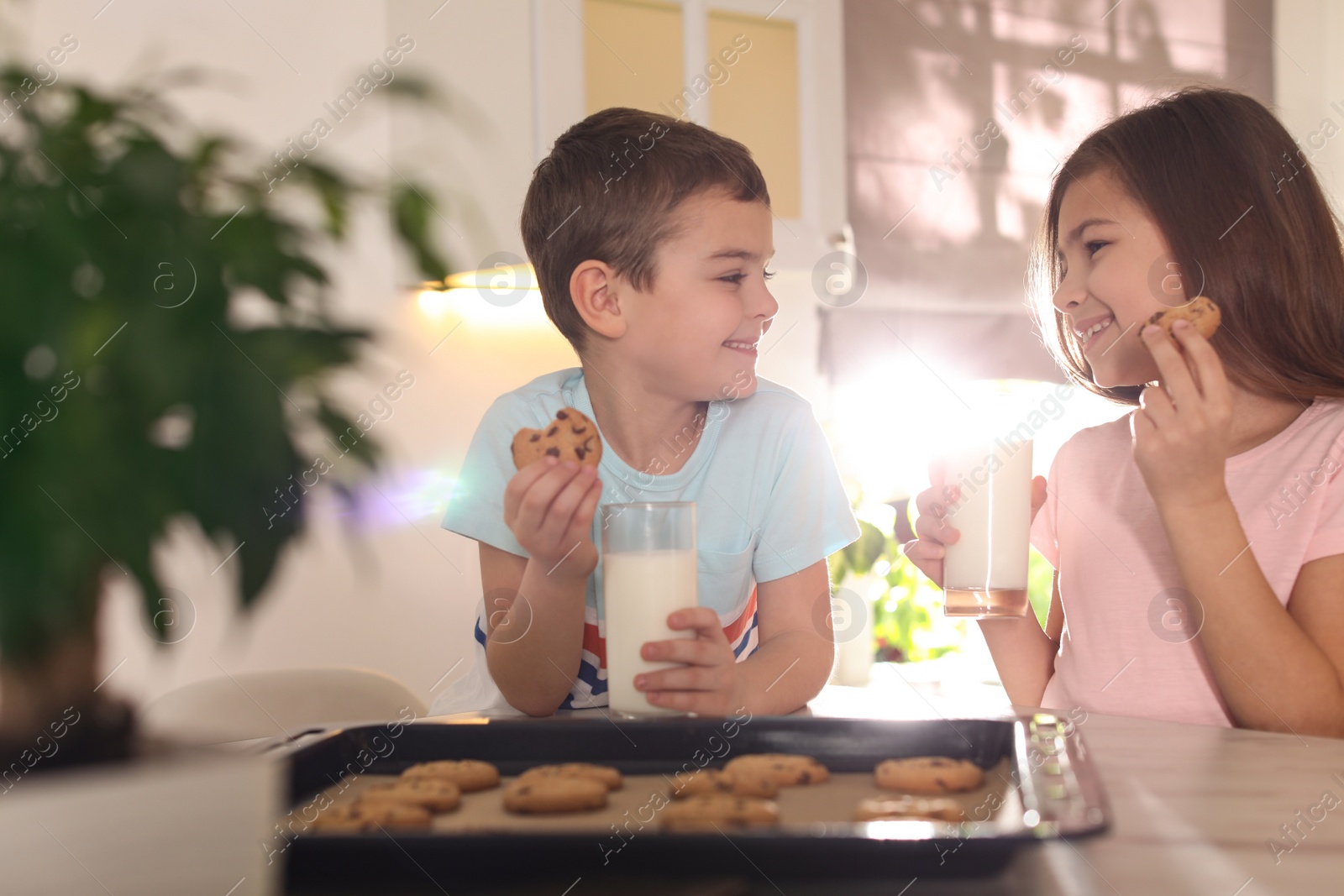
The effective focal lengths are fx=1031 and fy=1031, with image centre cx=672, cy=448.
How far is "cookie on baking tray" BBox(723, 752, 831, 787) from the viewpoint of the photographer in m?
0.70

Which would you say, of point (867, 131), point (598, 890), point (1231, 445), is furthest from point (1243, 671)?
point (867, 131)

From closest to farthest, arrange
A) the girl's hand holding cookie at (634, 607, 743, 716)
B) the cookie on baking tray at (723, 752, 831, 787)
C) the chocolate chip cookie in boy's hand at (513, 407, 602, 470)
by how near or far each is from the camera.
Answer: the cookie on baking tray at (723, 752, 831, 787) → the girl's hand holding cookie at (634, 607, 743, 716) → the chocolate chip cookie in boy's hand at (513, 407, 602, 470)

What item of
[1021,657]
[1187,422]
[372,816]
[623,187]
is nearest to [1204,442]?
[1187,422]

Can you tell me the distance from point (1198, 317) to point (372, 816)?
0.98 m

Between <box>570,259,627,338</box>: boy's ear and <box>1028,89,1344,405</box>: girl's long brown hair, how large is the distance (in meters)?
0.68

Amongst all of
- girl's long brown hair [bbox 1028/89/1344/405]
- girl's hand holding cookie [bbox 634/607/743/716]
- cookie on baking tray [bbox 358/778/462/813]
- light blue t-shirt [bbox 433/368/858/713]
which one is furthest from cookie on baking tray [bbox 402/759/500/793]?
girl's long brown hair [bbox 1028/89/1344/405]

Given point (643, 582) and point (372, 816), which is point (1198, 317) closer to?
point (643, 582)

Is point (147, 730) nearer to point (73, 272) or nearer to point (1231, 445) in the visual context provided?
point (73, 272)

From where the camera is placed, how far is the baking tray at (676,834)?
479 mm

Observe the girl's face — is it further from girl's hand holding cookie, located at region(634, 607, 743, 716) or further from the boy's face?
girl's hand holding cookie, located at region(634, 607, 743, 716)

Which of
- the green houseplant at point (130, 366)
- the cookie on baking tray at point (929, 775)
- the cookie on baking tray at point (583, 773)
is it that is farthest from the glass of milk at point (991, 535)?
the green houseplant at point (130, 366)

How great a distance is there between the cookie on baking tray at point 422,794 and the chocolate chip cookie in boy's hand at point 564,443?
44 centimetres

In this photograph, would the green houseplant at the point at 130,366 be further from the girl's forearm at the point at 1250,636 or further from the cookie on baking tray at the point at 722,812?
the girl's forearm at the point at 1250,636

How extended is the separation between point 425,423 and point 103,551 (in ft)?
7.87
